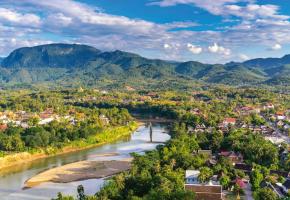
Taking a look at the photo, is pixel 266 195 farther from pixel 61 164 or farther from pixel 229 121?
pixel 229 121

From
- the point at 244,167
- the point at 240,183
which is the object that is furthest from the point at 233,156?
the point at 240,183

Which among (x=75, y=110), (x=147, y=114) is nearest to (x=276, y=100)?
(x=147, y=114)

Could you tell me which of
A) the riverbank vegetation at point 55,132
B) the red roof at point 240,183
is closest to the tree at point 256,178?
the red roof at point 240,183

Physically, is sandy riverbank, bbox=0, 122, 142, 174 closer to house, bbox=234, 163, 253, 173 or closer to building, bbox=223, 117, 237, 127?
house, bbox=234, 163, 253, 173

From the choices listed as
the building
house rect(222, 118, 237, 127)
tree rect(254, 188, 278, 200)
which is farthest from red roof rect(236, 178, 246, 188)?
the building

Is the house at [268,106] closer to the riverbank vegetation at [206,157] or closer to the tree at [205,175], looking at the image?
the riverbank vegetation at [206,157]

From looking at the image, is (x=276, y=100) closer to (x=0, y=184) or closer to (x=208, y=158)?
(x=208, y=158)
